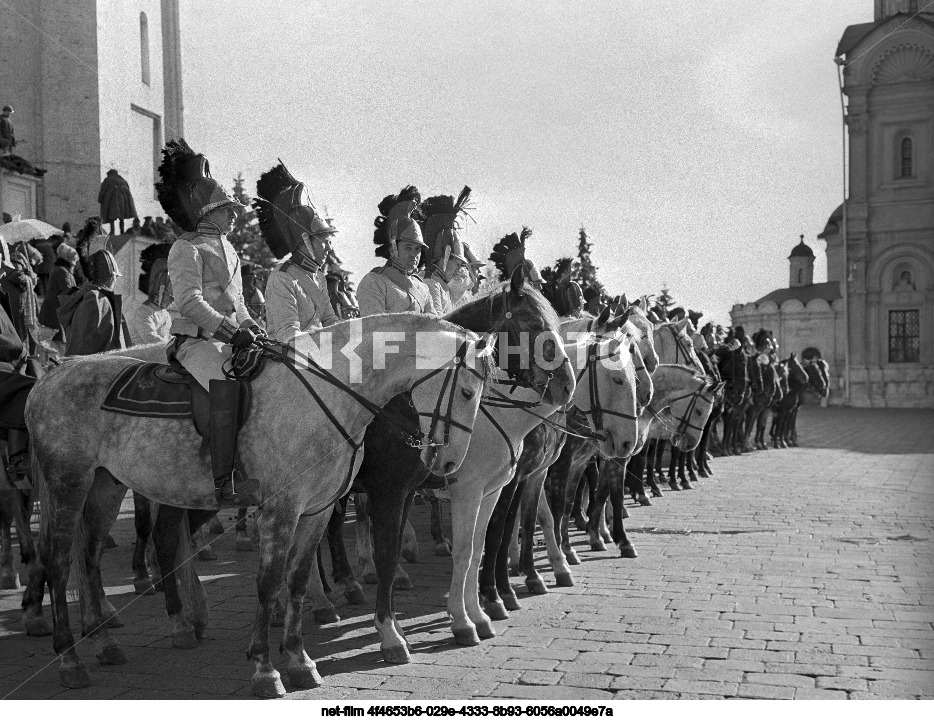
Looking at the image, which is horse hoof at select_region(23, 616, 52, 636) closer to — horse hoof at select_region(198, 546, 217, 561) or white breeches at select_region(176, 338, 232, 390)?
white breeches at select_region(176, 338, 232, 390)

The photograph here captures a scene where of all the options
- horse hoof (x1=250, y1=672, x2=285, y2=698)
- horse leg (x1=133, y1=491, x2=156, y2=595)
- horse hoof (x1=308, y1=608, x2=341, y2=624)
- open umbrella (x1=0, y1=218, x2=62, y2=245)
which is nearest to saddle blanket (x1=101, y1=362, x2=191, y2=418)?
horse hoof (x1=250, y1=672, x2=285, y2=698)

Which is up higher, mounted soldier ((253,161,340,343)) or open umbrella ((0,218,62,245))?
open umbrella ((0,218,62,245))

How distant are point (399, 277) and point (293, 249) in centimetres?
100

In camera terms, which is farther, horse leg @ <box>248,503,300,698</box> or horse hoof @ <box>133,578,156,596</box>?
horse hoof @ <box>133,578,156,596</box>

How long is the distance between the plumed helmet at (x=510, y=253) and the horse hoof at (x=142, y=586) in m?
4.10

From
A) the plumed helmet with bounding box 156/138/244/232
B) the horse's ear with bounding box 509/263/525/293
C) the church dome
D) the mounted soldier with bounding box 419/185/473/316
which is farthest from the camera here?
the church dome

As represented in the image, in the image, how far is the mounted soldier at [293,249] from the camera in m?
7.70

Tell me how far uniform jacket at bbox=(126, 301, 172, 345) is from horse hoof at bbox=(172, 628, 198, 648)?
141 inches

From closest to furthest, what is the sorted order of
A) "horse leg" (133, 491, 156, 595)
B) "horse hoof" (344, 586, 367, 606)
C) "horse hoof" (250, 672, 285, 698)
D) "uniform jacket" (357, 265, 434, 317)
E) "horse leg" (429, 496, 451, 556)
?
"horse hoof" (250, 672, 285, 698)
"horse hoof" (344, 586, 367, 606)
"uniform jacket" (357, 265, 434, 317)
"horse leg" (133, 491, 156, 595)
"horse leg" (429, 496, 451, 556)

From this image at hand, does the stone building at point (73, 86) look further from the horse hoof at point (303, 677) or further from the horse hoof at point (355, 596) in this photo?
the horse hoof at point (303, 677)

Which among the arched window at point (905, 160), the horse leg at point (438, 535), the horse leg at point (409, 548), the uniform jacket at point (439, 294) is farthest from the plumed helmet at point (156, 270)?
the arched window at point (905, 160)

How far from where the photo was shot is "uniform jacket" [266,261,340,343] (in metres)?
7.68

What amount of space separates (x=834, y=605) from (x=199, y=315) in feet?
17.1

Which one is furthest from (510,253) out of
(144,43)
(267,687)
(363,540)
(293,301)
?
(144,43)
